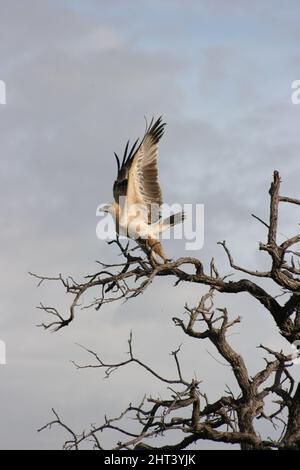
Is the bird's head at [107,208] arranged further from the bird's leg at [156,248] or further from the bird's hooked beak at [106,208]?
the bird's leg at [156,248]

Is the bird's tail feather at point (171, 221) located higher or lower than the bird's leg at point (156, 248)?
higher

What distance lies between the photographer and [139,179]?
12352 mm

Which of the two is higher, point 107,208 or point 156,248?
point 107,208

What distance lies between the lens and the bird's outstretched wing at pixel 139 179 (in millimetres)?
12273

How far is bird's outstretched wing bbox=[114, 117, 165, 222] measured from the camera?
12273 mm

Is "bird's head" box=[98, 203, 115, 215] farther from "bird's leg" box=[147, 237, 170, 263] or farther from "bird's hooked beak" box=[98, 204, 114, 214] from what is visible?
"bird's leg" box=[147, 237, 170, 263]

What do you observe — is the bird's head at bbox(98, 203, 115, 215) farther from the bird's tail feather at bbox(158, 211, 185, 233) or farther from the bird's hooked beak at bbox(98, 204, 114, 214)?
the bird's tail feather at bbox(158, 211, 185, 233)

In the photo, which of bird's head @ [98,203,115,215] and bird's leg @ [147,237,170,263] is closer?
bird's leg @ [147,237,170,263]

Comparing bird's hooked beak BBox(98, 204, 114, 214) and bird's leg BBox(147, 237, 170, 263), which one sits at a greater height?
bird's hooked beak BBox(98, 204, 114, 214)

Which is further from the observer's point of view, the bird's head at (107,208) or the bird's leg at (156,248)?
the bird's head at (107,208)

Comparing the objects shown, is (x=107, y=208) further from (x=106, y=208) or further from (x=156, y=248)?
(x=156, y=248)

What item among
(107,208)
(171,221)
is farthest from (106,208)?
(171,221)
